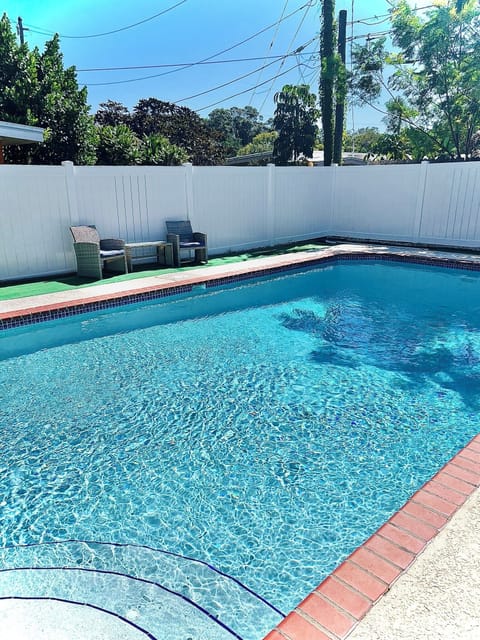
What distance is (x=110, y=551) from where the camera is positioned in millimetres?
2492

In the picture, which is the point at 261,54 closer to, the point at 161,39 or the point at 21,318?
the point at 161,39

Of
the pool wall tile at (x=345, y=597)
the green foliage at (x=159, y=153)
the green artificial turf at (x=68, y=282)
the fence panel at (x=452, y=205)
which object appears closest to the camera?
the pool wall tile at (x=345, y=597)

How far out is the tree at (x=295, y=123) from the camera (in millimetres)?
22750

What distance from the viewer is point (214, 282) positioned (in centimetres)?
784

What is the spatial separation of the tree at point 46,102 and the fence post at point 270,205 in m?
4.68

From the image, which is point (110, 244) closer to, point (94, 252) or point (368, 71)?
point (94, 252)

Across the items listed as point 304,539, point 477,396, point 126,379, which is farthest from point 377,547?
point 126,379

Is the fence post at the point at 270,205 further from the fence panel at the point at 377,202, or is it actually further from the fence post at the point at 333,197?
the fence panel at the point at 377,202

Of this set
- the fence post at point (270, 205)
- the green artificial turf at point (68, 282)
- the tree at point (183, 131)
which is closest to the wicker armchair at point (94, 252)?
the green artificial turf at point (68, 282)

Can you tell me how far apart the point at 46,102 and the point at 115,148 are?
82.2 inches

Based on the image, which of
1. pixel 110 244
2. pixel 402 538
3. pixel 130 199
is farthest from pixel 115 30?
pixel 402 538

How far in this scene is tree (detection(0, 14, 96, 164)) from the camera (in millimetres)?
10602

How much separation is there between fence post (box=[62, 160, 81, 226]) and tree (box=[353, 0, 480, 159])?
29.4 feet

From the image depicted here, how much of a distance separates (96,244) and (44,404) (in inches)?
155
